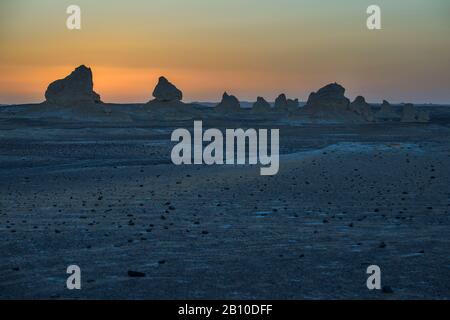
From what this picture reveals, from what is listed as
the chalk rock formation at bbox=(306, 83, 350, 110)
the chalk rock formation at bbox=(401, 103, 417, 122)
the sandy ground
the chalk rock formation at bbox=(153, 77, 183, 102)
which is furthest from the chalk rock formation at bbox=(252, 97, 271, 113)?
the sandy ground

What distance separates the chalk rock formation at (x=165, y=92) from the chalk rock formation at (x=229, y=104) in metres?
27.2

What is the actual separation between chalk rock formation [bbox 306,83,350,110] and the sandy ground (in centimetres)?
8694

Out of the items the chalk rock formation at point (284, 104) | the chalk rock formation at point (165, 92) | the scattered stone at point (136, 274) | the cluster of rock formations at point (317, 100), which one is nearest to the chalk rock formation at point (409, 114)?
the cluster of rock formations at point (317, 100)

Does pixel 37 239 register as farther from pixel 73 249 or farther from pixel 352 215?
pixel 352 215

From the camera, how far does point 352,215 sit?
15.0 m

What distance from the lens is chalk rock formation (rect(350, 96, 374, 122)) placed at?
117 metres

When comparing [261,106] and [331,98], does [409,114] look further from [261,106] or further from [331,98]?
[261,106]

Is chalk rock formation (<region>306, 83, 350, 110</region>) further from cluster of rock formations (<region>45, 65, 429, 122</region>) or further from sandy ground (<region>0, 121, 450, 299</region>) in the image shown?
sandy ground (<region>0, 121, 450, 299</region>)

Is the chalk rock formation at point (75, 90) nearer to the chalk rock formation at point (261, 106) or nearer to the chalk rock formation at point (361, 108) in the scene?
the chalk rock formation at point (361, 108)

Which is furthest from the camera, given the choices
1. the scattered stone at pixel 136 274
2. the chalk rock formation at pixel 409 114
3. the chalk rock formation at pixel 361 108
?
the chalk rock formation at pixel 409 114

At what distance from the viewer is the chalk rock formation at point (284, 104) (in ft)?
573

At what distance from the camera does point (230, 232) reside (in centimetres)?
1291

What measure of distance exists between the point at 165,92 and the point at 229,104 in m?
A: 32.1
